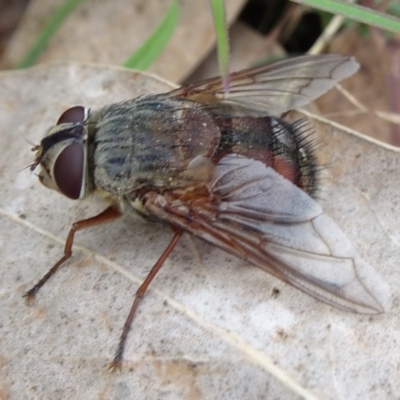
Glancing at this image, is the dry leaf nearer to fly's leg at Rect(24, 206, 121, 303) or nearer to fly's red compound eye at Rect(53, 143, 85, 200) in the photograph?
fly's leg at Rect(24, 206, 121, 303)

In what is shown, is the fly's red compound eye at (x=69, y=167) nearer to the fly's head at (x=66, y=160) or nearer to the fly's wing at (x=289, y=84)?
the fly's head at (x=66, y=160)

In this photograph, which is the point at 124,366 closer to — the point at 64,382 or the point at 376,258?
the point at 64,382

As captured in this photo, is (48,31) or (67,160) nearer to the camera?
(67,160)

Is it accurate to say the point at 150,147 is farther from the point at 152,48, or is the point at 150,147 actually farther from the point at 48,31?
the point at 48,31

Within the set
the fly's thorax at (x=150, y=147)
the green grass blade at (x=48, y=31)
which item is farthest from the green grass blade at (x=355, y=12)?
the green grass blade at (x=48, y=31)

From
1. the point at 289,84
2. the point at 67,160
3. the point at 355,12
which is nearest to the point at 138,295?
the point at 67,160

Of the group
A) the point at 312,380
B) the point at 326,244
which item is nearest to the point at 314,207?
the point at 326,244
